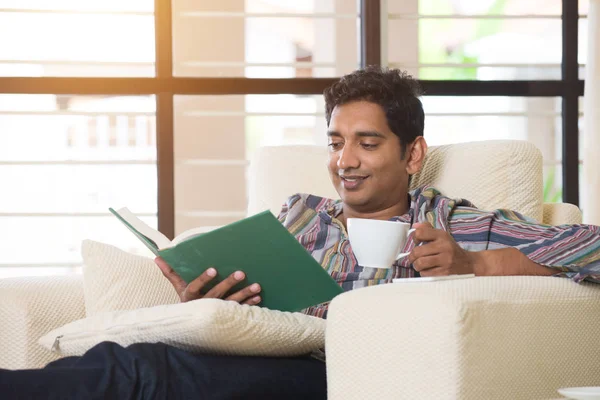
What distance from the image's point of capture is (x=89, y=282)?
2037mm

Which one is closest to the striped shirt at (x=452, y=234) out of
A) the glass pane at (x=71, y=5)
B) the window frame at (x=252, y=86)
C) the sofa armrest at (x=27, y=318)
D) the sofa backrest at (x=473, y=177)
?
the sofa backrest at (x=473, y=177)

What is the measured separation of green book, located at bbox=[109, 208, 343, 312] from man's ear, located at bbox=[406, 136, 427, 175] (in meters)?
0.61

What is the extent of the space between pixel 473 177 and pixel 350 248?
1.32ft

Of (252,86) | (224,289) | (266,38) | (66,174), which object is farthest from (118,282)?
(266,38)

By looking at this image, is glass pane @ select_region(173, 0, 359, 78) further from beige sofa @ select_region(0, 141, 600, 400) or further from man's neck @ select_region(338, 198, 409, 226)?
beige sofa @ select_region(0, 141, 600, 400)

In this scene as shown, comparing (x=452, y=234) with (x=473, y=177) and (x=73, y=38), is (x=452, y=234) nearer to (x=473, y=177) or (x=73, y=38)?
(x=473, y=177)

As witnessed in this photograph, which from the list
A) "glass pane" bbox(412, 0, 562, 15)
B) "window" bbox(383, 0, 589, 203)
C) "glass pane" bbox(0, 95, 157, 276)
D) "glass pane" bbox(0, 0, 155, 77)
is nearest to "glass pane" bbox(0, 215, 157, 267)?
"glass pane" bbox(0, 95, 157, 276)

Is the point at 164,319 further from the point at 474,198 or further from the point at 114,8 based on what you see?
the point at 114,8

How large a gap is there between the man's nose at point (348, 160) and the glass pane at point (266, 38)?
6.10ft

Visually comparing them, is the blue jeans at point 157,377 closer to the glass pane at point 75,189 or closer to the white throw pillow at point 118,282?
the white throw pillow at point 118,282

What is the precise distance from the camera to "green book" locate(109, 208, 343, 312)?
170cm

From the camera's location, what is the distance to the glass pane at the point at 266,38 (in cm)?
394

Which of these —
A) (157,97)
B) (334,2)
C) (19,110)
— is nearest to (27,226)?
(19,110)

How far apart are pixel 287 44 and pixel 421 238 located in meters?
2.45
